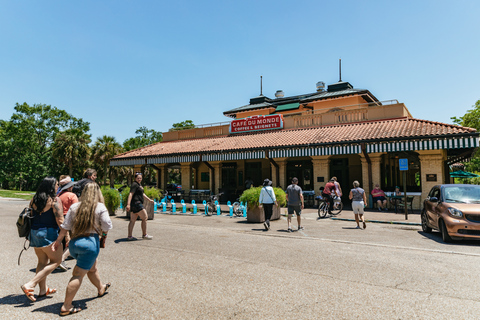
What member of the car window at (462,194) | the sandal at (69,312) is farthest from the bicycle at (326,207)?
the sandal at (69,312)

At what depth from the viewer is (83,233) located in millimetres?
3963

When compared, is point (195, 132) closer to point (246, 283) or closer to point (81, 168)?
point (246, 283)

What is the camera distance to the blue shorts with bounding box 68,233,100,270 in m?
3.90

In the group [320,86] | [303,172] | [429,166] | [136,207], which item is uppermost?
[320,86]

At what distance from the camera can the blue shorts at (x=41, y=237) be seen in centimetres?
444

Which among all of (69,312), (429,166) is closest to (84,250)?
(69,312)

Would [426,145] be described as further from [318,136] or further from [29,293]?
[29,293]

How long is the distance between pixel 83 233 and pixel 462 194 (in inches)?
400

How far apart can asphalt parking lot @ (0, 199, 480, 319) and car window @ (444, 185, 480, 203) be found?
1.36m

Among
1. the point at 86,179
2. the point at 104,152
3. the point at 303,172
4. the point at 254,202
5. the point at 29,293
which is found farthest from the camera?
the point at 104,152

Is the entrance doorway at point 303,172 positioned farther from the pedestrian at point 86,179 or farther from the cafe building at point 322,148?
the pedestrian at point 86,179

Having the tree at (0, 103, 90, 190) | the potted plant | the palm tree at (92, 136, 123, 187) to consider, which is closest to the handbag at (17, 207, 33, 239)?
the potted plant

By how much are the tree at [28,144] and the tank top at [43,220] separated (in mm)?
56319

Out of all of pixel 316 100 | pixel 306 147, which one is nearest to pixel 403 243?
pixel 306 147
